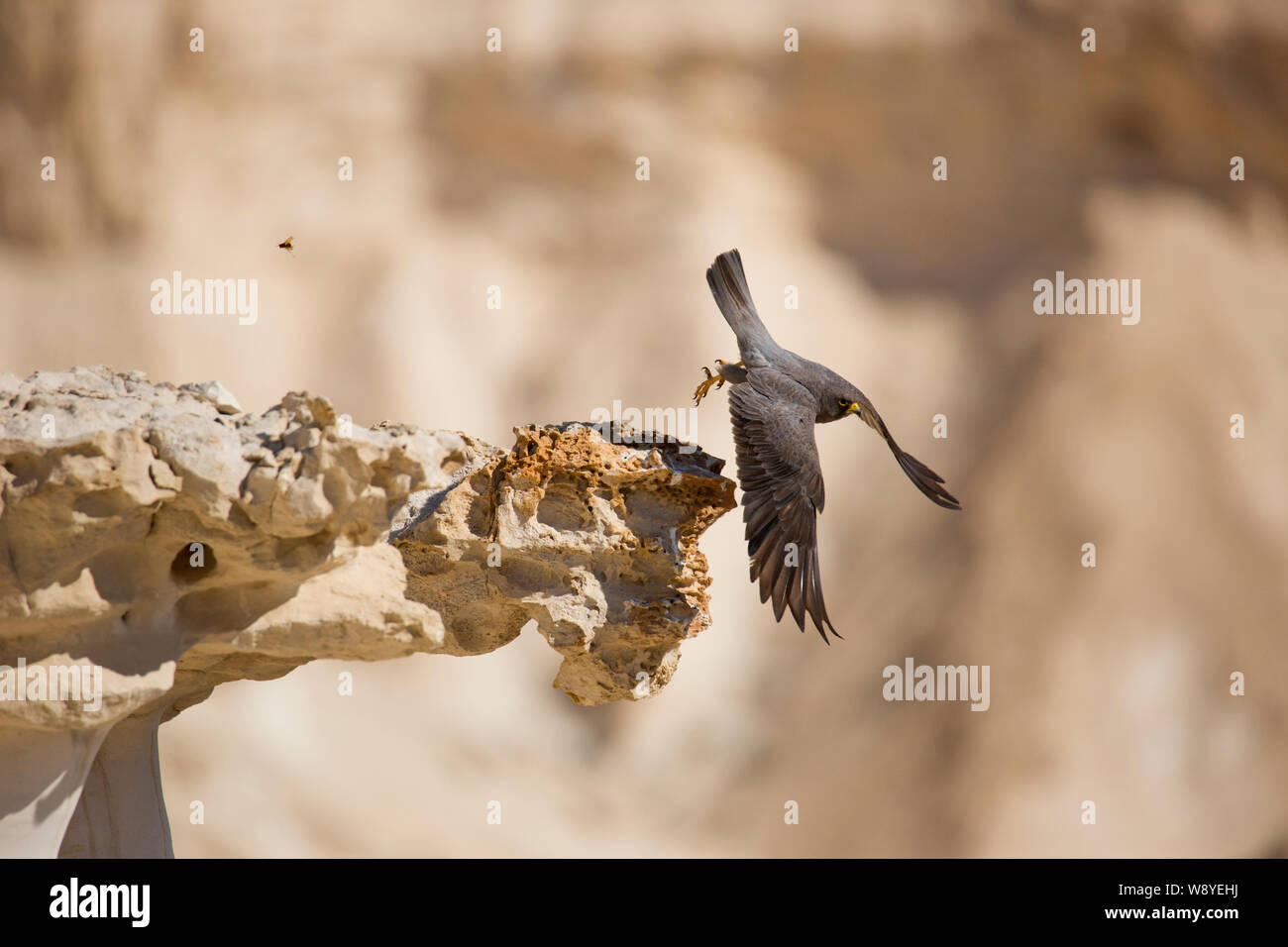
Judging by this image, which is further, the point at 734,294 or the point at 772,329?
the point at 772,329

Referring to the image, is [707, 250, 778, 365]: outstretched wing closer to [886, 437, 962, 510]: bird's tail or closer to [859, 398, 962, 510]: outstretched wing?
[859, 398, 962, 510]: outstretched wing

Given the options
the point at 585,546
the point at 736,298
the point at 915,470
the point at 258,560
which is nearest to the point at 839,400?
the point at 915,470

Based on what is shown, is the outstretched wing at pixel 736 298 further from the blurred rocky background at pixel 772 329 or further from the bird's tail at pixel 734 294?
the blurred rocky background at pixel 772 329

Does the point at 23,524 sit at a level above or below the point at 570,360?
below

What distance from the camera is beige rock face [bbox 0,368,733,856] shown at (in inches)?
86.0

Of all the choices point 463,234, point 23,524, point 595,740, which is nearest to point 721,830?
point 595,740

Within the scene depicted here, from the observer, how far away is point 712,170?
6.35 metres

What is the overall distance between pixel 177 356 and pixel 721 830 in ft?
11.1

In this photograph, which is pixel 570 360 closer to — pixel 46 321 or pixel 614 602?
pixel 46 321

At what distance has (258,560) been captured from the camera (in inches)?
91.7

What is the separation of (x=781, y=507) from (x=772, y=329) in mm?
3718

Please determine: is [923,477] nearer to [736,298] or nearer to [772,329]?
[736,298]

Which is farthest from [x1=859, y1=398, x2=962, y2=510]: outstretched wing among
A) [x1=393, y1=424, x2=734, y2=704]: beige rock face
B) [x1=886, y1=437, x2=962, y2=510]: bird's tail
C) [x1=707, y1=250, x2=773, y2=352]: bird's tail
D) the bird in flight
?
[x1=393, y1=424, x2=734, y2=704]: beige rock face

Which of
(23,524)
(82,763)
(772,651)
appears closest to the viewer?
(23,524)
